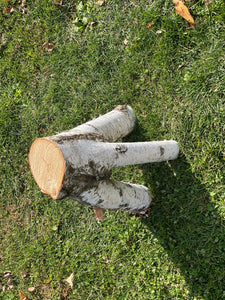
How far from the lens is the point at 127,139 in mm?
4012

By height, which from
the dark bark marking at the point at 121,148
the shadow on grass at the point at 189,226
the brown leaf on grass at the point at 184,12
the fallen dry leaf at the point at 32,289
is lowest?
the fallen dry leaf at the point at 32,289

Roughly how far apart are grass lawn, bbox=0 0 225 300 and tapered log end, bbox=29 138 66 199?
180 cm

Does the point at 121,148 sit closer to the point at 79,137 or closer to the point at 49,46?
the point at 79,137

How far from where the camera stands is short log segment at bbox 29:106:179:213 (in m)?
2.18

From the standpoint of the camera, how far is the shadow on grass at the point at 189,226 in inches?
126

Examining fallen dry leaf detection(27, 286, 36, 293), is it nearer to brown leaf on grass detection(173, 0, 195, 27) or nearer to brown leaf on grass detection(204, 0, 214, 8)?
brown leaf on grass detection(173, 0, 195, 27)

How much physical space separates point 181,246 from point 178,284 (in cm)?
44

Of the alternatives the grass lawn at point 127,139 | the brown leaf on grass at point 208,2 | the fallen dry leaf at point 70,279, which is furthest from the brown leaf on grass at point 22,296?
the brown leaf on grass at point 208,2

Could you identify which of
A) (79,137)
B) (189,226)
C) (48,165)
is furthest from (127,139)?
(48,165)

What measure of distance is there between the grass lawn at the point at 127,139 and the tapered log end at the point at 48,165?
1798 mm

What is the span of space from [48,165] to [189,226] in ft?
6.61

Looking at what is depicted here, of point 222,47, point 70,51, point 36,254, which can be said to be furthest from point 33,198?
point 222,47

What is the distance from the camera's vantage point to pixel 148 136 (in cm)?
382

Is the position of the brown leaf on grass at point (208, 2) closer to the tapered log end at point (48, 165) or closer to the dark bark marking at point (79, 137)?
the dark bark marking at point (79, 137)
